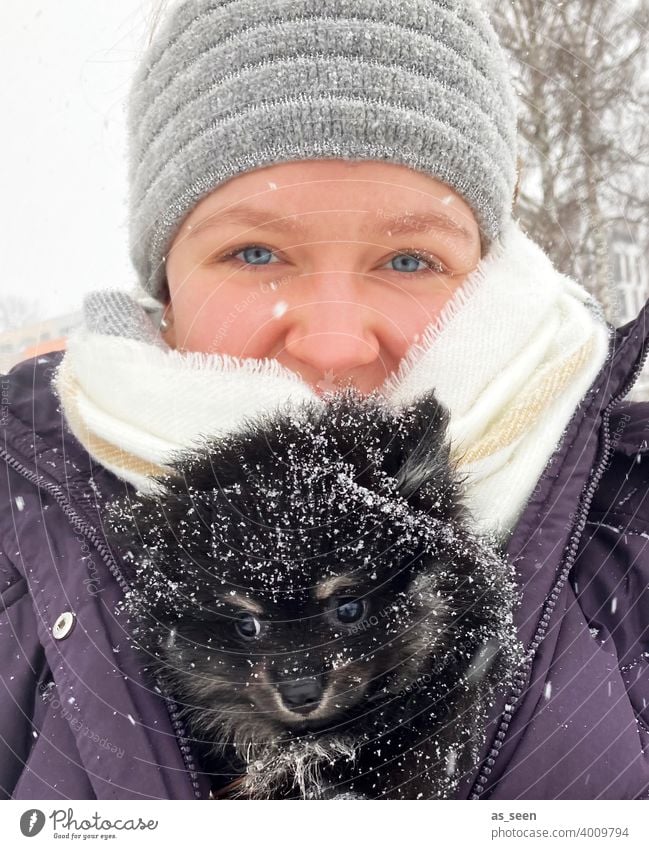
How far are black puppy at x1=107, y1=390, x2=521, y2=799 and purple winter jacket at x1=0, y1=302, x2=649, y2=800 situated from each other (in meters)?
0.05

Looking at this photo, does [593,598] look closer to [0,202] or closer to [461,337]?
[461,337]

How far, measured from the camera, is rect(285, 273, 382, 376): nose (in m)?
0.50

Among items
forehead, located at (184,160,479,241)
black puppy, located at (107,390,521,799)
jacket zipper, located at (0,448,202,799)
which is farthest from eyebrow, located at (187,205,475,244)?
jacket zipper, located at (0,448,202,799)

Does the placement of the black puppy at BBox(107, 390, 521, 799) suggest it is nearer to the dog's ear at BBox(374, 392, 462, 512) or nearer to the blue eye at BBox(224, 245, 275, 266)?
the dog's ear at BBox(374, 392, 462, 512)

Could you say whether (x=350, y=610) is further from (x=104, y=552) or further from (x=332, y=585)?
(x=104, y=552)

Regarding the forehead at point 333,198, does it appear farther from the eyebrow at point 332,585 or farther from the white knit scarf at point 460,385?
the eyebrow at point 332,585

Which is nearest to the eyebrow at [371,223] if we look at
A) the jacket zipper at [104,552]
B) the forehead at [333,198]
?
the forehead at [333,198]

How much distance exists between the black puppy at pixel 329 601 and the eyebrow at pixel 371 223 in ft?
0.49

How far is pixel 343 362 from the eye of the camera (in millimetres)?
509

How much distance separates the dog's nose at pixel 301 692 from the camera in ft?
1.29

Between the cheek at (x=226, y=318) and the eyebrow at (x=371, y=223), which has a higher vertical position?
the eyebrow at (x=371, y=223)

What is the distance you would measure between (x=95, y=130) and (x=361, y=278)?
0.33 meters

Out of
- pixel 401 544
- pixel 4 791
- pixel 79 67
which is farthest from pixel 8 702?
pixel 79 67
